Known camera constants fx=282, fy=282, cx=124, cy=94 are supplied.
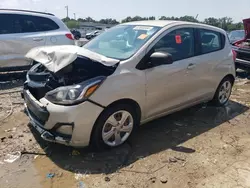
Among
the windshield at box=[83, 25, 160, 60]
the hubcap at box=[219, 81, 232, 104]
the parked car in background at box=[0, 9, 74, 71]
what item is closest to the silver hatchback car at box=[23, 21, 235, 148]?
the windshield at box=[83, 25, 160, 60]

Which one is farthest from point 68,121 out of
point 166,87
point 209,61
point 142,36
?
point 209,61

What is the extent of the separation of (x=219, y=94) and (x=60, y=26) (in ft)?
14.7

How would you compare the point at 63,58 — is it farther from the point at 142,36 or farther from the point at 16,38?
the point at 16,38

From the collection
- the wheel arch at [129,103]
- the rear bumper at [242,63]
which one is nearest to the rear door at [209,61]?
the wheel arch at [129,103]

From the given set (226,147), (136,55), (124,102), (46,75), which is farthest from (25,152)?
(226,147)

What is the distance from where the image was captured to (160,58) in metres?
3.69

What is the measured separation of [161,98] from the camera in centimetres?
405

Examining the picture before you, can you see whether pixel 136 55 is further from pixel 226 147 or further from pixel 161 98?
pixel 226 147

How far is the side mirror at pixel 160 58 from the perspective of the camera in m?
3.68

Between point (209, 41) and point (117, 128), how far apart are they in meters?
2.47

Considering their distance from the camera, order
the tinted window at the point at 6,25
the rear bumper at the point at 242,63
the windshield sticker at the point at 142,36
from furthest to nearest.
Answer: the rear bumper at the point at 242,63
the tinted window at the point at 6,25
the windshield sticker at the point at 142,36

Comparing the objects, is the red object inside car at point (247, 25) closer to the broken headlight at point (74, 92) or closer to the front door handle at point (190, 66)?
the front door handle at point (190, 66)

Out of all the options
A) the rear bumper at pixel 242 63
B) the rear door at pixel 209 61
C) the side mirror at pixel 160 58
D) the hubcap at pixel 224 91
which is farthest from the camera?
the rear bumper at pixel 242 63

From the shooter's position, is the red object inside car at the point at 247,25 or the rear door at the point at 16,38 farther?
the red object inside car at the point at 247,25
